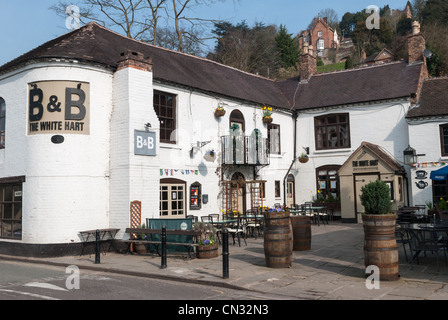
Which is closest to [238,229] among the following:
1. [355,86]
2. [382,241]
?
[382,241]

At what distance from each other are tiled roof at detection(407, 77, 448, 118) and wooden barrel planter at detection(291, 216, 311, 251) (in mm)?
10876

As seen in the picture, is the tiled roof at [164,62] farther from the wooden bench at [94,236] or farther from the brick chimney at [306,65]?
the wooden bench at [94,236]

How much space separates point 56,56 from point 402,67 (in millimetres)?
17818

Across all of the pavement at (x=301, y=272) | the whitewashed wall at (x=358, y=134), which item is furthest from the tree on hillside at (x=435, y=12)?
the pavement at (x=301, y=272)

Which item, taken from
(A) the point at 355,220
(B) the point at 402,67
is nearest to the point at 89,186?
(A) the point at 355,220

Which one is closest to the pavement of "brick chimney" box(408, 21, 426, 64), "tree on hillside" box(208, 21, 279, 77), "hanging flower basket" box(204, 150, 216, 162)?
"hanging flower basket" box(204, 150, 216, 162)

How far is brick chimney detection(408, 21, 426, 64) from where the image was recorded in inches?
851

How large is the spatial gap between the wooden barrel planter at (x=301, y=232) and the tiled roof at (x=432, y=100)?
1088 cm

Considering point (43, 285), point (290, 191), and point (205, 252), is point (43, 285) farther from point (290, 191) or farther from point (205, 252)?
point (290, 191)

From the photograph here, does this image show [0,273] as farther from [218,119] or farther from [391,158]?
[391,158]

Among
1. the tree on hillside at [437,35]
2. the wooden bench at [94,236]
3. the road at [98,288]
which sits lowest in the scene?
the road at [98,288]

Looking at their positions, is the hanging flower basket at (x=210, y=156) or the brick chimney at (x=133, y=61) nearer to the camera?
the brick chimney at (x=133, y=61)

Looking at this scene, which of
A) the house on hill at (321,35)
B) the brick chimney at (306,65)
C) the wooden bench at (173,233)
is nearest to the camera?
the wooden bench at (173,233)

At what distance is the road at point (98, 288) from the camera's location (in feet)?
23.4
